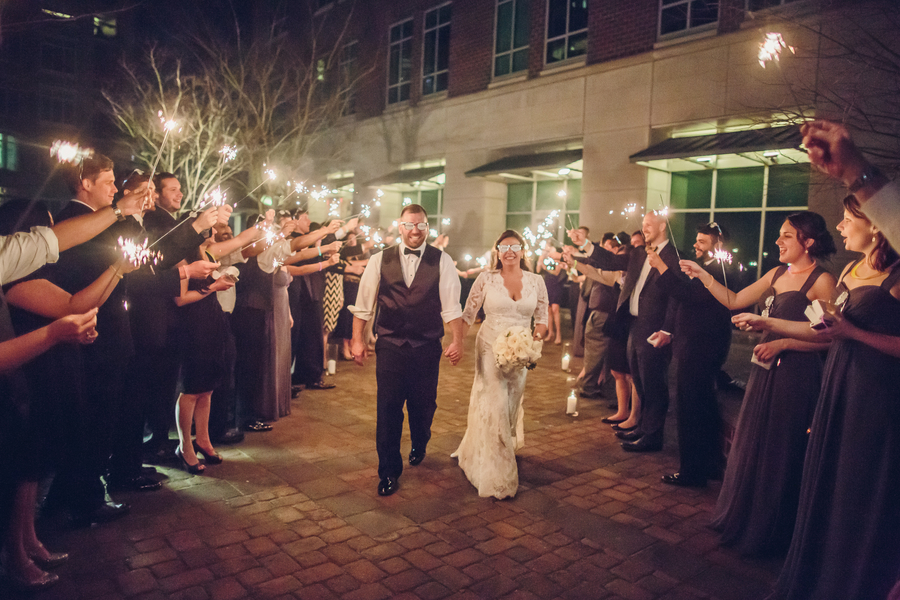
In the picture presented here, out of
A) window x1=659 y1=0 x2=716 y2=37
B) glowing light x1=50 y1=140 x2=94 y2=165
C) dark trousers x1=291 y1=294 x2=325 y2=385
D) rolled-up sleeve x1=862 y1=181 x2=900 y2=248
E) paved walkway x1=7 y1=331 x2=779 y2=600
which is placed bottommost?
paved walkway x1=7 y1=331 x2=779 y2=600

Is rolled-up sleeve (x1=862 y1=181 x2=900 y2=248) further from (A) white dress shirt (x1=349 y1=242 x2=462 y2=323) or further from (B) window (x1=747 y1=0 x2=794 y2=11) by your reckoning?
(B) window (x1=747 y1=0 x2=794 y2=11)

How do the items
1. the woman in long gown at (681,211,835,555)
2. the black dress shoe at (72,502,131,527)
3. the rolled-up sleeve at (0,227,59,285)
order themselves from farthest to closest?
the black dress shoe at (72,502,131,527)
the woman in long gown at (681,211,835,555)
the rolled-up sleeve at (0,227,59,285)

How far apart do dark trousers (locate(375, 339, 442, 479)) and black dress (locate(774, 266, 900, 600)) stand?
2.86 metres

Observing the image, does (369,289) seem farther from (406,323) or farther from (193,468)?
(193,468)

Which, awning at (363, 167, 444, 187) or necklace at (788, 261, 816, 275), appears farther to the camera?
awning at (363, 167, 444, 187)

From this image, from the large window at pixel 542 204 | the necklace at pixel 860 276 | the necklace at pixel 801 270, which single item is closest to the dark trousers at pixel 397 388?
the necklace at pixel 801 270

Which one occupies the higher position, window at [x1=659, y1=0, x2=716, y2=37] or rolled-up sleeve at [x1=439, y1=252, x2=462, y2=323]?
window at [x1=659, y1=0, x2=716, y2=37]

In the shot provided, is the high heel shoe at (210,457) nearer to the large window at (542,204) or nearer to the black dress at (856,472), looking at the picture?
the black dress at (856,472)

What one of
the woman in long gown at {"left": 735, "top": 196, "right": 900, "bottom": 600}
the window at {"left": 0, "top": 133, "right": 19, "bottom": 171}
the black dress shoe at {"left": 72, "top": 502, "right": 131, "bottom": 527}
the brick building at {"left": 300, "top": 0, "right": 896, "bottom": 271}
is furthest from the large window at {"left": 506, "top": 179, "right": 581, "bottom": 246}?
the window at {"left": 0, "top": 133, "right": 19, "bottom": 171}

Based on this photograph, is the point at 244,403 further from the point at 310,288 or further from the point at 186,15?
the point at 186,15

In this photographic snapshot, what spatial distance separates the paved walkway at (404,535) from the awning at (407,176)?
45.9 ft

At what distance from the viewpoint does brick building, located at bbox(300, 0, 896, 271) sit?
11.6 metres

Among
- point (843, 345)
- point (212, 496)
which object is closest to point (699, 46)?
point (843, 345)

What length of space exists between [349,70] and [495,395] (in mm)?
19524
